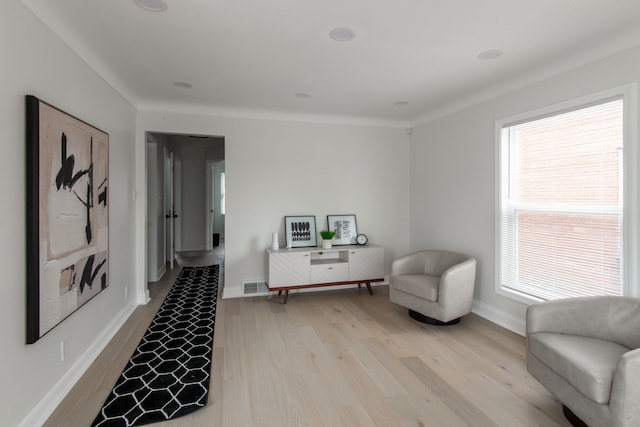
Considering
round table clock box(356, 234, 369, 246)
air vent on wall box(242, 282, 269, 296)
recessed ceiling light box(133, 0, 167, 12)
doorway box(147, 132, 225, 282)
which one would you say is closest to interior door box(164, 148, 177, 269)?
doorway box(147, 132, 225, 282)

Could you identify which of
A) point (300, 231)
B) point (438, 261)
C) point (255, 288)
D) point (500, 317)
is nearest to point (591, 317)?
point (500, 317)

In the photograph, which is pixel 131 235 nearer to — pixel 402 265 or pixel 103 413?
pixel 103 413

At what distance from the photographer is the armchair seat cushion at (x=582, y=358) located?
163 centimetres

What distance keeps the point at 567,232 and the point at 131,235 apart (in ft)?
13.9

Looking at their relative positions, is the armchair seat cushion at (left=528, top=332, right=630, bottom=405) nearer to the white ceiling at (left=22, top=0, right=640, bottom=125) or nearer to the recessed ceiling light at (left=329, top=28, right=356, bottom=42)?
the white ceiling at (left=22, top=0, right=640, bottom=125)

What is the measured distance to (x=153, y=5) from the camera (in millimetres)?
1954

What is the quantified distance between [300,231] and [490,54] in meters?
2.84

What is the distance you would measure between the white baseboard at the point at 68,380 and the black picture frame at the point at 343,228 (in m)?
2.64

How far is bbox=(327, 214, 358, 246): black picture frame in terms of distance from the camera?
460cm

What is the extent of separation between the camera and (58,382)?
2.10 meters

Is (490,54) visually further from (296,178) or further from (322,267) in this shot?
(322,267)

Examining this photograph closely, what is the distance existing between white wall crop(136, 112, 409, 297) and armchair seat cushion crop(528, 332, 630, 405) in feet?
9.47

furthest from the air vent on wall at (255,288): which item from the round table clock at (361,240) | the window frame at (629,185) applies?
the window frame at (629,185)

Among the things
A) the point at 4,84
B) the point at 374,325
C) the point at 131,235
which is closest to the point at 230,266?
the point at 131,235
